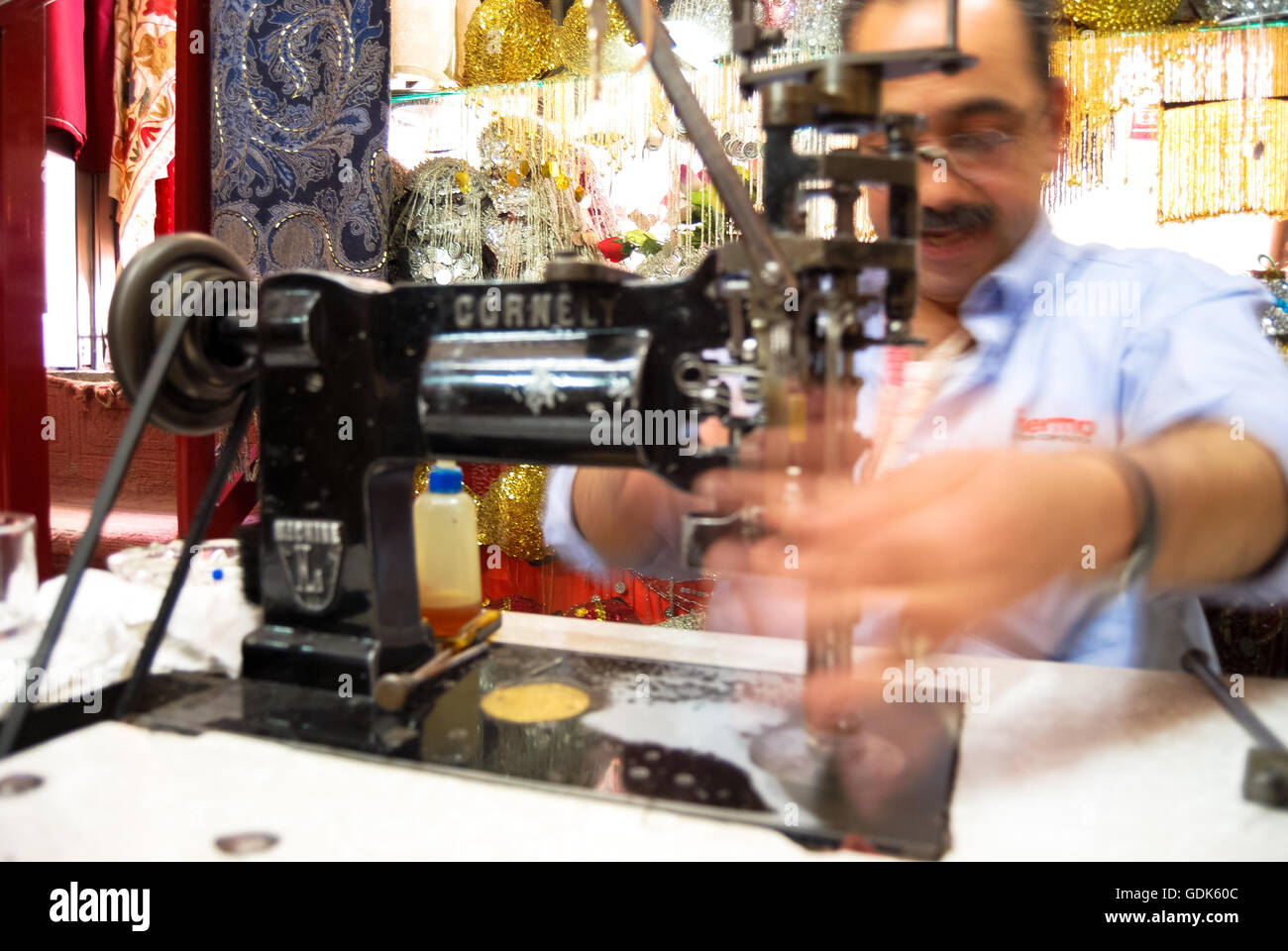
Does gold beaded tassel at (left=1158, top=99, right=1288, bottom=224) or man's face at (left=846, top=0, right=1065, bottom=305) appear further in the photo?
gold beaded tassel at (left=1158, top=99, right=1288, bottom=224)

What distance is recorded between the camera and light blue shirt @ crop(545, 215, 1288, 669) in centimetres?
113

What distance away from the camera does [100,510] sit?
83 cm

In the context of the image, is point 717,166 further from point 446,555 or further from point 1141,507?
point 446,555

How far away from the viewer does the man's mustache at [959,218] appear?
1271 millimetres

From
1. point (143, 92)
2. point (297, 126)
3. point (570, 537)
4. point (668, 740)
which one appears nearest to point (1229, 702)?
point (668, 740)

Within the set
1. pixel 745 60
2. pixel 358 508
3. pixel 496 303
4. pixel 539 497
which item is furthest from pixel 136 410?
pixel 539 497

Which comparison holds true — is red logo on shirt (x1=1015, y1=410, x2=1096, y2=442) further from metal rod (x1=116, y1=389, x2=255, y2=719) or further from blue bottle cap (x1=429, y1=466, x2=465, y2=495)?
metal rod (x1=116, y1=389, x2=255, y2=719)

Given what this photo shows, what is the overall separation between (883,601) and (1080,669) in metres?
0.41

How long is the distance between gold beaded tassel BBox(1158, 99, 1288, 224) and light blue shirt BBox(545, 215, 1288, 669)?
0.90m

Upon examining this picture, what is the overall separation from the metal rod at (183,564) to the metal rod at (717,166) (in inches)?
21.6

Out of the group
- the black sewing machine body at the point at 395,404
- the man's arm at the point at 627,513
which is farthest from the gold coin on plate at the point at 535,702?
the man's arm at the point at 627,513

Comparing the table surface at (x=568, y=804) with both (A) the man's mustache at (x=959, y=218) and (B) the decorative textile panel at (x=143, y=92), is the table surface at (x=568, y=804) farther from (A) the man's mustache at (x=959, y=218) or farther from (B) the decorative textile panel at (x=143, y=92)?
(B) the decorative textile panel at (x=143, y=92)

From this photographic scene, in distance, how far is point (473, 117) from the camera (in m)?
2.65

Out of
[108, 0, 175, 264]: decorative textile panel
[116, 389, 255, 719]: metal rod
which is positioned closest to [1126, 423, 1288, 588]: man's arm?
[116, 389, 255, 719]: metal rod
